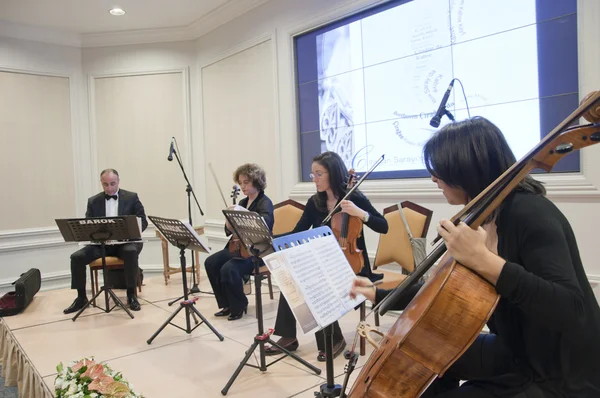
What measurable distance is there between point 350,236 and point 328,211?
12.1 inches

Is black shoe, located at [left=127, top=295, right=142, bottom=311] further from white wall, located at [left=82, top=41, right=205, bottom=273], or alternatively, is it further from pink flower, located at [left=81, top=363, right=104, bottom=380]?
pink flower, located at [left=81, top=363, right=104, bottom=380]

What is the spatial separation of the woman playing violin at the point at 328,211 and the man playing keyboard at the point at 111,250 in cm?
177

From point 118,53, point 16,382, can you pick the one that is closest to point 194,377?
point 16,382

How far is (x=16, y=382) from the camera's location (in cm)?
294

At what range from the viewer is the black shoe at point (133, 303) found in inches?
155

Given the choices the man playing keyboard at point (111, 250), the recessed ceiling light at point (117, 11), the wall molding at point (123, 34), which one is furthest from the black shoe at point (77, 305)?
the wall molding at point (123, 34)

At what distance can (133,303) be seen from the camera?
3988 millimetres

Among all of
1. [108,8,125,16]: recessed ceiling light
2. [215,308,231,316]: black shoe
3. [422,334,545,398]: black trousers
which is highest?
[108,8,125,16]: recessed ceiling light

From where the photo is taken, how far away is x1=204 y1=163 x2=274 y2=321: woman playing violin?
351 centimetres

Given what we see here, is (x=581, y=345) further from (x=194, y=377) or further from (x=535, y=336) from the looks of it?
(x=194, y=377)

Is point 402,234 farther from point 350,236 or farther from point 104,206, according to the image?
point 104,206

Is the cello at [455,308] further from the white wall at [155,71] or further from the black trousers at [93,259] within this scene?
the white wall at [155,71]

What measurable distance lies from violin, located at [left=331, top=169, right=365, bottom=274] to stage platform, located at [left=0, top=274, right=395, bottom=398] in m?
0.57

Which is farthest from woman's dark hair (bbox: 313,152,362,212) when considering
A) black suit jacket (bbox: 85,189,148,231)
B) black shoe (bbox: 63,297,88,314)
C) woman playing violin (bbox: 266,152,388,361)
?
black shoe (bbox: 63,297,88,314)
